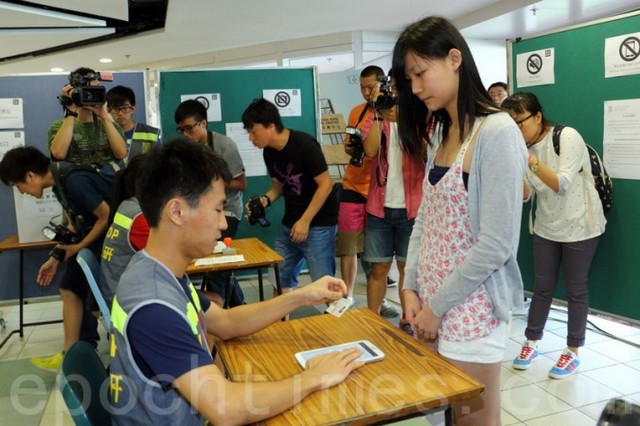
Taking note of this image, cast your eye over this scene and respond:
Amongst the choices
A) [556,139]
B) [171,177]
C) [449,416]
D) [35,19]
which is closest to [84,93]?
[171,177]

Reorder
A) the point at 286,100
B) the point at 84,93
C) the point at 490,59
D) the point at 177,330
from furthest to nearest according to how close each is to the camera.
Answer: the point at 490,59 < the point at 286,100 < the point at 84,93 < the point at 177,330

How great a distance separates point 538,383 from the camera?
2.63 metres

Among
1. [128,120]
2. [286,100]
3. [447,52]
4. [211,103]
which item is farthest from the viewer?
[286,100]

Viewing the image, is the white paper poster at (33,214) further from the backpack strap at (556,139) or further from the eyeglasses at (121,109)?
the backpack strap at (556,139)

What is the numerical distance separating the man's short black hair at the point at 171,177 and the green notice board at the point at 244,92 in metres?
3.14

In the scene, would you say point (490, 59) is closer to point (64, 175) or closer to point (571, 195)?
point (571, 195)

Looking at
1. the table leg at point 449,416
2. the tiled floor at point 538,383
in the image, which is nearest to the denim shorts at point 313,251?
the tiled floor at point 538,383

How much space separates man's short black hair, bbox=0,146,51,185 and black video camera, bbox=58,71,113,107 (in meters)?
0.37

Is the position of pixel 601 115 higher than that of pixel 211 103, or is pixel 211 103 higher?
pixel 211 103

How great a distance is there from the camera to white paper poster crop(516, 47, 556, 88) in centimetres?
312

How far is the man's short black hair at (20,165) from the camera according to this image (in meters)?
2.84

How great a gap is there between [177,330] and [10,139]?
144 inches

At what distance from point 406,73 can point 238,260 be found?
1.49m

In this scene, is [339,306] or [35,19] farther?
[35,19]
